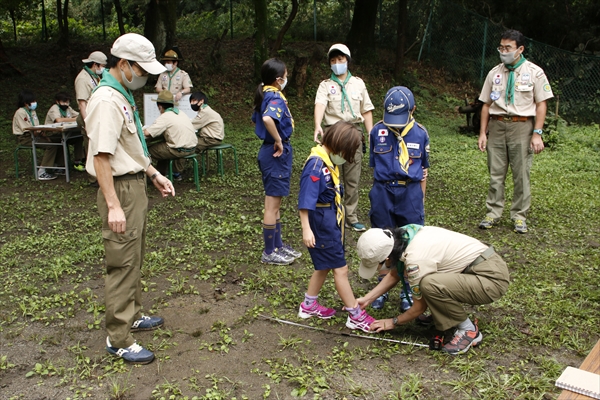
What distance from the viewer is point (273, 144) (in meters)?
5.05

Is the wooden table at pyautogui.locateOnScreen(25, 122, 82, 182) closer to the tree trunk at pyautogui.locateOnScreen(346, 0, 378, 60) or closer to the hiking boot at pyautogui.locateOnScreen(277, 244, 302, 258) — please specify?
the hiking boot at pyautogui.locateOnScreen(277, 244, 302, 258)

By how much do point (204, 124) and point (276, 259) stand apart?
3533 mm

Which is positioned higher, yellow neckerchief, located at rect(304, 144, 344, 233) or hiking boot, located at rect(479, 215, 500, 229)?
yellow neckerchief, located at rect(304, 144, 344, 233)

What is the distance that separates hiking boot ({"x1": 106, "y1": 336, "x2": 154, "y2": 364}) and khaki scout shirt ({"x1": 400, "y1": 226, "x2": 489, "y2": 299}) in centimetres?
170

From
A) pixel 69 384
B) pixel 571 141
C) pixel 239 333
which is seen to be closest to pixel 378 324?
pixel 239 333

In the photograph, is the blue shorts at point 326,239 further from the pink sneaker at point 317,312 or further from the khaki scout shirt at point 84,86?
the khaki scout shirt at point 84,86

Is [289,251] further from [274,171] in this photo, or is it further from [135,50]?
[135,50]

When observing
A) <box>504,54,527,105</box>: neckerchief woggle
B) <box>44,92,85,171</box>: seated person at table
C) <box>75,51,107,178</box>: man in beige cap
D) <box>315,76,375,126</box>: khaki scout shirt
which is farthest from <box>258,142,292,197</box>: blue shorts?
<box>44,92,85,171</box>: seated person at table

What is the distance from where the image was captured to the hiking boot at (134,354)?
3.52m

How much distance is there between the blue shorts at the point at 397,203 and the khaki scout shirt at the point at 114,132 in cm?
179

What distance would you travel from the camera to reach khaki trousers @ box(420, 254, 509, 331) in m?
3.45

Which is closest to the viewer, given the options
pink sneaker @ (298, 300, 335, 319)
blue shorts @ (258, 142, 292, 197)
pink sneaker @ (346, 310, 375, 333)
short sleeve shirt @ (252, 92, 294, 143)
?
pink sneaker @ (346, 310, 375, 333)

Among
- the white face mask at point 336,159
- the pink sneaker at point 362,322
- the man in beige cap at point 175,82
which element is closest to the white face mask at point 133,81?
the white face mask at point 336,159

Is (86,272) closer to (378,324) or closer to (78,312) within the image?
(78,312)
